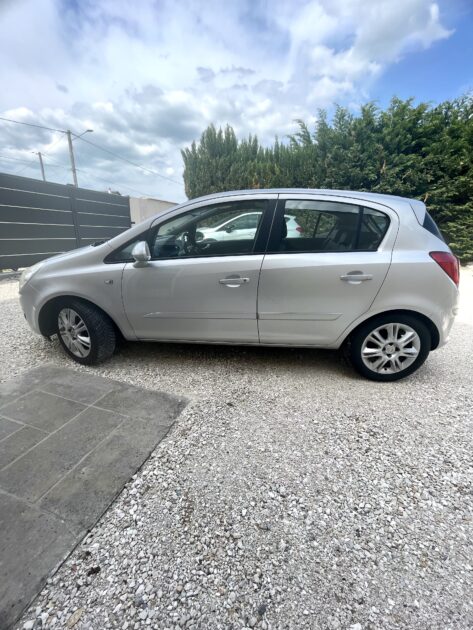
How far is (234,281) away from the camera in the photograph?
254 cm

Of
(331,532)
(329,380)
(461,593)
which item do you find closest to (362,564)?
(331,532)

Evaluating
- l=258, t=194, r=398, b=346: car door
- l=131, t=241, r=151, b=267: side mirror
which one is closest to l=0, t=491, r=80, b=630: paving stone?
l=131, t=241, r=151, b=267: side mirror

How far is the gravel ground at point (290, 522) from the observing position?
117 centimetres

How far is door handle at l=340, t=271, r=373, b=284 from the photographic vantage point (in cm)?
239

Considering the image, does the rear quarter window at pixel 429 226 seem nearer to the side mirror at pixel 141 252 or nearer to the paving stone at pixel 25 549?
the side mirror at pixel 141 252

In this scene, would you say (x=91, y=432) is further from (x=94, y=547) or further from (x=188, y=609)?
(x=188, y=609)

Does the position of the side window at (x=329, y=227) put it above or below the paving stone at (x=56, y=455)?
above

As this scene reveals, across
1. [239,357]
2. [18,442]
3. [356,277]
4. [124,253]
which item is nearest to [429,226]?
[356,277]

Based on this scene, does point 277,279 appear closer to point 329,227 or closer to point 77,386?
point 329,227

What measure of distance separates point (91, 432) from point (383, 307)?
7.94ft

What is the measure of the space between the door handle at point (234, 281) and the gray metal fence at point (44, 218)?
7.14 m

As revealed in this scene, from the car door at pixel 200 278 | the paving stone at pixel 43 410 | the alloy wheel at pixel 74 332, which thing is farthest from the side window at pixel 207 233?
the paving stone at pixel 43 410

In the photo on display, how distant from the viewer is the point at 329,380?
9.05 ft

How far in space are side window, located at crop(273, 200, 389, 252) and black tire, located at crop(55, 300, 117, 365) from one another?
1.78m
